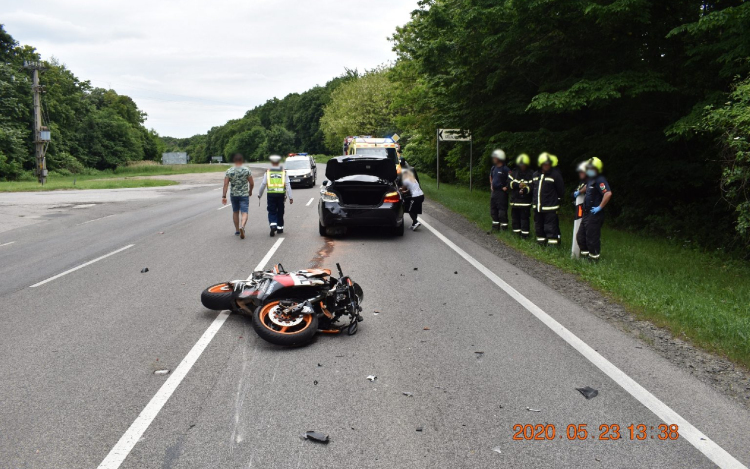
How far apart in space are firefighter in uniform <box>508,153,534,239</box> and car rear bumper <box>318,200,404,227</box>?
2544 millimetres

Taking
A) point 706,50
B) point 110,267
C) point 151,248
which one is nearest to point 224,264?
point 110,267

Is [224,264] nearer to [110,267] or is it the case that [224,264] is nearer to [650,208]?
[110,267]

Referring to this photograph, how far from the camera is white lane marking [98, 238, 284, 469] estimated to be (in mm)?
3356

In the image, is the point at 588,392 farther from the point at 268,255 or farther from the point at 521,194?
the point at 521,194

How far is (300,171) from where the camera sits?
102 feet

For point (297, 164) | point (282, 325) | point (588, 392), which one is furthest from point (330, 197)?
point (297, 164)

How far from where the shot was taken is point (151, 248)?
1146 centimetres

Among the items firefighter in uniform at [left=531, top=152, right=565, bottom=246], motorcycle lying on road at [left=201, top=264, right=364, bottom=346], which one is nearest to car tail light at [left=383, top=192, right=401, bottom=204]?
firefighter in uniform at [left=531, top=152, right=565, bottom=246]

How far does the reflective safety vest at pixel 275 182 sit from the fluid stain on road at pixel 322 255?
5.40 feet

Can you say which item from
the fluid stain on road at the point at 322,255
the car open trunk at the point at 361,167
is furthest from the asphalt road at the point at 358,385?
the car open trunk at the point at 361,167

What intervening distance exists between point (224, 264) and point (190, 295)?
2113mm

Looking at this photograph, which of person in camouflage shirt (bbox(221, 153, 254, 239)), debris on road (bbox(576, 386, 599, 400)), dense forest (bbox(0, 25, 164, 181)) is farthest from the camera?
dense forest (bbox(0, 25, 164, 181))

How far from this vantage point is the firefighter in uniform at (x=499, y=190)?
12.6 m
